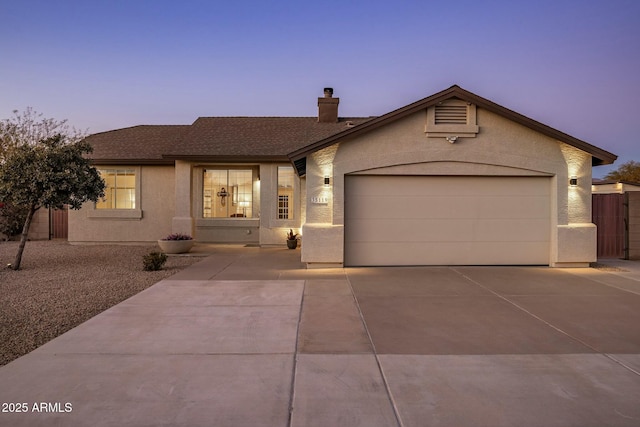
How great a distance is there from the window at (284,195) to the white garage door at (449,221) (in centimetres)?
538

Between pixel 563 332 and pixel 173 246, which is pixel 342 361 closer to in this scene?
pixel 563 332

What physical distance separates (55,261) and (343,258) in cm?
879

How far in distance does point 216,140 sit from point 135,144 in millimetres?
3953

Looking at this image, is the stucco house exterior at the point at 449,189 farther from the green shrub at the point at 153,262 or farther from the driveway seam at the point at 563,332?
the green shrub at the point at 153,262

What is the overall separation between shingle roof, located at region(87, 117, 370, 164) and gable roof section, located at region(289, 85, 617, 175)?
471cm

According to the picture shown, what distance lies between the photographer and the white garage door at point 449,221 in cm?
1048

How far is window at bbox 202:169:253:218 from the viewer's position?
54.1 ft

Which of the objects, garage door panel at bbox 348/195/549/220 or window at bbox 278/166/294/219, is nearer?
garage door panel at bbox 348/195/549/220

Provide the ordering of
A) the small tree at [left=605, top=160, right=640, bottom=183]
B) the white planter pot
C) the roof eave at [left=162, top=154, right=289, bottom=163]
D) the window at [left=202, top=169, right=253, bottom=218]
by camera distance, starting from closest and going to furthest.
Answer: the white planter pot → the roof eave at [left=162, top=154, right=289, bottom=163] → the window at [left=202, top=169, right=253, bottom=218] → the small tree at [left=605, top=160, right=640, bottom=183]

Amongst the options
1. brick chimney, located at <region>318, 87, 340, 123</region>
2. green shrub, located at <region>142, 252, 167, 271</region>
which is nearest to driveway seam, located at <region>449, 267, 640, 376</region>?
green shrub, located at <region>142, 252, 167, 271</region>

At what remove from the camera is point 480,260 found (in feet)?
34.4

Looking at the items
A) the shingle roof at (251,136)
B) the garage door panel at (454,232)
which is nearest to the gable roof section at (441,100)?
the garage door panel at (454,232)

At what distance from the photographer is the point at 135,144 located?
17.1 m

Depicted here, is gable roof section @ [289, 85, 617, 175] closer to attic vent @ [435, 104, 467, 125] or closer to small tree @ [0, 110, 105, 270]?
attic vent @ [435, 104, 467, 125]
